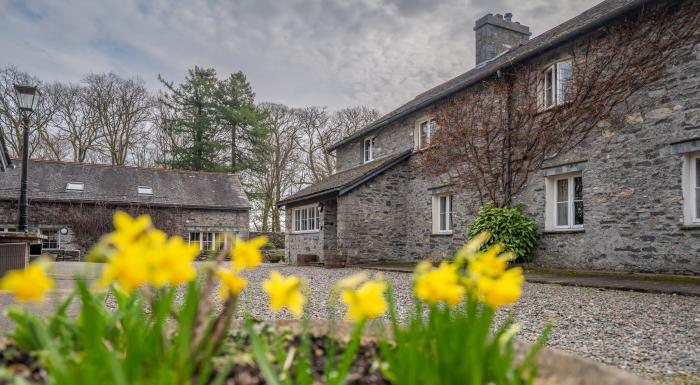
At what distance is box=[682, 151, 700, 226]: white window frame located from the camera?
312 inches

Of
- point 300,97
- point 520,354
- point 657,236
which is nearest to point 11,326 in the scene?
point 520,354

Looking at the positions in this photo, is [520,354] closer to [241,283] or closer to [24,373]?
[241,283]

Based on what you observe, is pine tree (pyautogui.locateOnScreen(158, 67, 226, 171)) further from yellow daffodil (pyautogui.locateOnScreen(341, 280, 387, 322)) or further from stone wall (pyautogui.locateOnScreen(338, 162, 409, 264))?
yellow daffodil (pyautogui.locateOnScreen(341, 280, 387, 322))

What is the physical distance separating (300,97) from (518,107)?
20.8 m

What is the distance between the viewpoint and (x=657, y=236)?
8305 millimetres

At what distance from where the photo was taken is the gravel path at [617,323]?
3393 millimetres

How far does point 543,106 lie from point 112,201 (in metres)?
18.8

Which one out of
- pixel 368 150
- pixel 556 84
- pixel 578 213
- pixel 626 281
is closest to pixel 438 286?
pixel 626 281

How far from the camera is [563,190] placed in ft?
34.2

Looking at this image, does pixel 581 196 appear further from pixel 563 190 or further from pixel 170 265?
pixel 170 265

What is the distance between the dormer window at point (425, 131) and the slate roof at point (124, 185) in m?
11.7

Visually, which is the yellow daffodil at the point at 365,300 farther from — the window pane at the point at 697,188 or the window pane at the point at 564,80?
the window pane at the point at 564,80

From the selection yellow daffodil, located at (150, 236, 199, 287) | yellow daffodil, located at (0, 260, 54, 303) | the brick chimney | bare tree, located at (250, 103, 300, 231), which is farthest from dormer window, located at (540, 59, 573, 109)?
bare tree, located at (250, 103, 300, 231)

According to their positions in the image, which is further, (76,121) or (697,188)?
(76,121)
